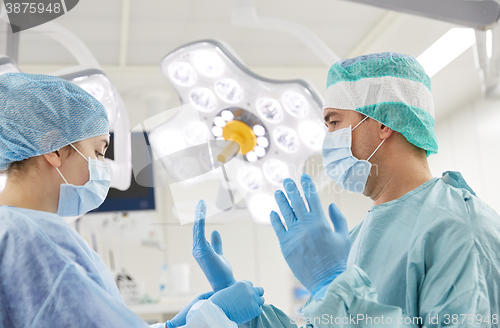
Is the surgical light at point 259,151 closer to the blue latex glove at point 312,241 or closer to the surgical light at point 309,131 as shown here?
the surgical light at point 309,131

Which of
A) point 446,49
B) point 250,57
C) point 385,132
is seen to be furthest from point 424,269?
point 250,57

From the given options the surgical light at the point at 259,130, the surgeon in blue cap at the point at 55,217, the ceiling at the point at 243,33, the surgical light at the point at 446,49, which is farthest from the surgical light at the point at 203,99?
the surgical light at the point at 446,49

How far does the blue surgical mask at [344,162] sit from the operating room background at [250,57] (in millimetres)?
1382

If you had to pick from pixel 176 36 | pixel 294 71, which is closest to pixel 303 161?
pixel 176 36

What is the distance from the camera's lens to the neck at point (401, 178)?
54.8 inches

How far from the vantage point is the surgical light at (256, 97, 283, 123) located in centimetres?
147

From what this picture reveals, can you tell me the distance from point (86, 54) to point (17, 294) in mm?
846

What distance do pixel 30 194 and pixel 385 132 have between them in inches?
41.4

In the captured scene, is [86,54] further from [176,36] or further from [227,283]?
[176,36]

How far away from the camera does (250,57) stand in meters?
3.94

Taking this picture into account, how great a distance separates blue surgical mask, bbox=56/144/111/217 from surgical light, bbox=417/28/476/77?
2.72 metres

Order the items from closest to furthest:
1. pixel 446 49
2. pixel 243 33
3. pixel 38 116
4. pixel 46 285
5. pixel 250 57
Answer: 1. pixel 46 285
2. pixel 38 116
3. pixel 446 49
4. pixel 243 33
5. pixel 250 57

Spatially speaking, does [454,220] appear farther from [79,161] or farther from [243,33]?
[243,33]

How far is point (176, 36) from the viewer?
3.56 metres
